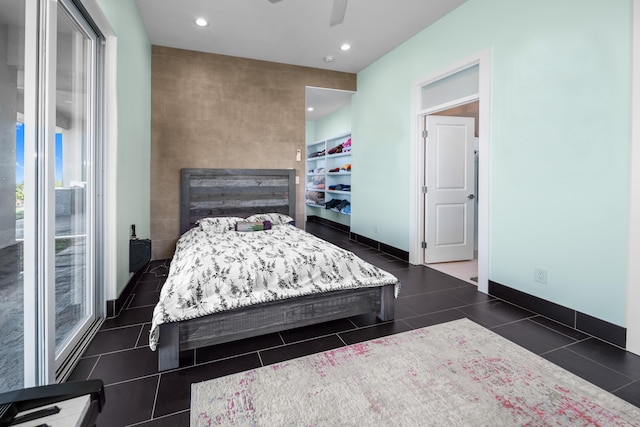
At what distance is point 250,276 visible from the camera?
2.19 m

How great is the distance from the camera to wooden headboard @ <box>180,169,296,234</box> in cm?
438

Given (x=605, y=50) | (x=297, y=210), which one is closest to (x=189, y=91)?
(x=297, y=210)

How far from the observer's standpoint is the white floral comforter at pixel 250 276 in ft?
6.40

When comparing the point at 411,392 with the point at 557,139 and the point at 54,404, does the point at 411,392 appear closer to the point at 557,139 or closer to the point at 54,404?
the point at 54,404

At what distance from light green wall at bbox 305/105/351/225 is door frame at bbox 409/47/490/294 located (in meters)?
2.33

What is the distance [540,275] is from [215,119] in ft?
13.9

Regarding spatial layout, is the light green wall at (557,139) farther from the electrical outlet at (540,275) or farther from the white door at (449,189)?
the white door at (449,189)

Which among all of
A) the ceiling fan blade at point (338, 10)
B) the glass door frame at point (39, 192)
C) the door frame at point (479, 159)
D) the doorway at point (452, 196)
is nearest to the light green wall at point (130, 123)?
the glass door frame at point (39, 192)

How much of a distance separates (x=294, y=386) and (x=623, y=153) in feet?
8.35

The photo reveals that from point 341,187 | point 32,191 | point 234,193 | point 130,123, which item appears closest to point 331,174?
point 341,187

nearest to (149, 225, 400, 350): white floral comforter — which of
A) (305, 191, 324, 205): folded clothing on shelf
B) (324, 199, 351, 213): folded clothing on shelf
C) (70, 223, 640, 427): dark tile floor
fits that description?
(70, 223, 640, 427): dark tile floor

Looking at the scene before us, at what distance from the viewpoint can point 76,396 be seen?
3.21 feet

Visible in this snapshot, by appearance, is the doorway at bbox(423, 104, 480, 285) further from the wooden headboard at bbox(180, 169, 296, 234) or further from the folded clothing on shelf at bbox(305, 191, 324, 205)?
the folded clothing on shelf at bbox(305, 191, 324, 205)

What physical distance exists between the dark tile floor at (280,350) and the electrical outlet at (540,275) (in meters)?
0.29
